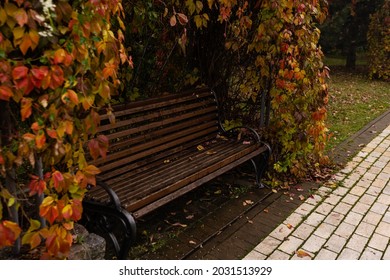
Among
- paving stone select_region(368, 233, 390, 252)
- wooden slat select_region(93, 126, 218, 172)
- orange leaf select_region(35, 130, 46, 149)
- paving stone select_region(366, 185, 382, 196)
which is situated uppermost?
orange leaf select_region(35, 130, 46, 149)

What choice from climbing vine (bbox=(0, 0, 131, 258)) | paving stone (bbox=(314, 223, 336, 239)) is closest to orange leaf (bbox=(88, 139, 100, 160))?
climbing vine (bbox=(0, 0, 131, 258))

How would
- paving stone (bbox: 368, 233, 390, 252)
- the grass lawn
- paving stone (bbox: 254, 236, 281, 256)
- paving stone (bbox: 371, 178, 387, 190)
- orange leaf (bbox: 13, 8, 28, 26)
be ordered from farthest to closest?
1. the grass lawn
2. paving stone (bbox: 371, 178, 387, 190)
3. paving stone (bbox: 368, 233, 390, 252)
4. paving stone (bbox: 254, 236, 281, 256)
5. orange leaf (bbox: 13, 8, 28, 26)

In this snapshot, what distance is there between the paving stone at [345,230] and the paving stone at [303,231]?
0.80ft

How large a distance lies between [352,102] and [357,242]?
6.87 meters

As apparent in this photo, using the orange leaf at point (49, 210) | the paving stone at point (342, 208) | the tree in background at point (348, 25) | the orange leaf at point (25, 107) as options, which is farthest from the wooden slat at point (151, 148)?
the tree in background at point (348, 25)

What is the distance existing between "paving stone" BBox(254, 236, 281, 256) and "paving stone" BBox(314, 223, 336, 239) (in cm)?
44

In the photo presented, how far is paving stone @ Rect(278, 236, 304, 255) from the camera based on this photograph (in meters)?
3.30

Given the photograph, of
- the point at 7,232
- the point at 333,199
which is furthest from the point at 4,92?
the point at 333,199

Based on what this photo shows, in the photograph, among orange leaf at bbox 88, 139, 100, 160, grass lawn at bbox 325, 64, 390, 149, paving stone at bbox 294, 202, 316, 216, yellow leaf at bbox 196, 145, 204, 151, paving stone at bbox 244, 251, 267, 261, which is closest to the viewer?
orange leaf at bbox 88, 139, 100, 160

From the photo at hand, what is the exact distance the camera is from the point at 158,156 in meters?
3.71

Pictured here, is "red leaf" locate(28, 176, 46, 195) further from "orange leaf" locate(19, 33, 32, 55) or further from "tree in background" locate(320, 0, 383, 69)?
"tree in background" locate(320, 0, 383, 69)

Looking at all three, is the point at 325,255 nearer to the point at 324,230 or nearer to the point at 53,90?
the point at 324,230

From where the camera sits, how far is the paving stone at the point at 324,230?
11.7 ft

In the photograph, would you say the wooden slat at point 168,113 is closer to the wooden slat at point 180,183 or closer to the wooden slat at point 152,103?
the wooden slat at point 152,103
